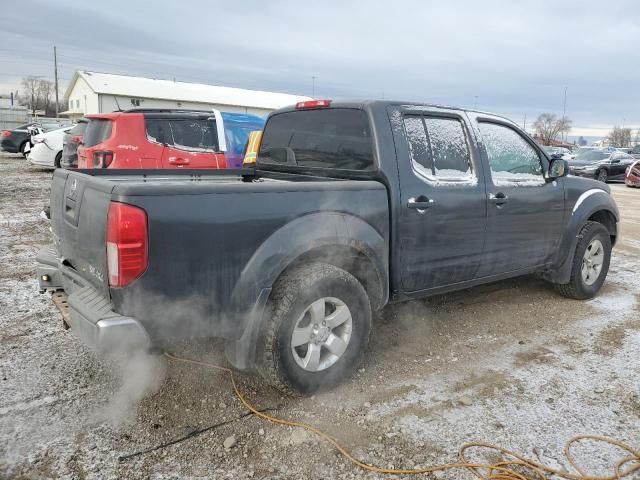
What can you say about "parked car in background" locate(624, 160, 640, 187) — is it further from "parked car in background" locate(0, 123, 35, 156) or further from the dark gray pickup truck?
"parked car in background" locate(0, 123, 35, 156)

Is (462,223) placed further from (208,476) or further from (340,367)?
(208,476)

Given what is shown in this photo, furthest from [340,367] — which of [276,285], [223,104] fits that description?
[223,104]

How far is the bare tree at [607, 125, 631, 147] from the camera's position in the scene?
8331 centimetres

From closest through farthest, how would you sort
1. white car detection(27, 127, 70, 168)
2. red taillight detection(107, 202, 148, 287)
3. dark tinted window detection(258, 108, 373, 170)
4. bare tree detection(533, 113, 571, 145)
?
red taillight detection(107, 202, 148, 287), dark tinted window detection(258, 108, 373, 170), white car detection(27, 127, 70, 168), bare tree detection(533, 113, 571, 145)

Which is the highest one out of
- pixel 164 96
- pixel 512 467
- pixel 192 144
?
pixel 164 96

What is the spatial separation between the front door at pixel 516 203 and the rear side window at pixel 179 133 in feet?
16.5

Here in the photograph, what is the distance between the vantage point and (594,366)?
12.7ft

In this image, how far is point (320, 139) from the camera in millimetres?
4117

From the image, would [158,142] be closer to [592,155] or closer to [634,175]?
[634,175]

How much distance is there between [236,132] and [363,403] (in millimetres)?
6269

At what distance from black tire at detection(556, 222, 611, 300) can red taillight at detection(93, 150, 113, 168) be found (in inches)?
255

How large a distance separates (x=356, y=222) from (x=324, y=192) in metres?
0.32

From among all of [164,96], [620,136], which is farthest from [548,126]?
[164,96]

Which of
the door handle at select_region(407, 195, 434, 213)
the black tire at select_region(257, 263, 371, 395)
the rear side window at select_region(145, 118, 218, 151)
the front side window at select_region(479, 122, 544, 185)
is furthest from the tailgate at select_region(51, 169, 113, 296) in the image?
the rear side window at select_region(145, 118, 218, 151)
